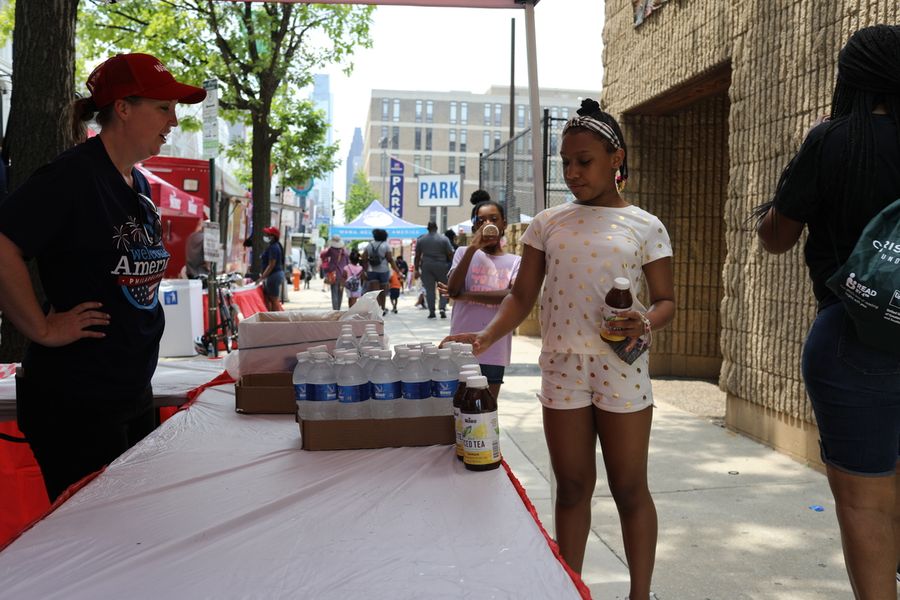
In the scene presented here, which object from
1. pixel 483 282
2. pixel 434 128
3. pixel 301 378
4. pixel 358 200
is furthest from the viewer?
pixel 434 128

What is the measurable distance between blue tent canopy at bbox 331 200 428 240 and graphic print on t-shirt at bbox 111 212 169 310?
2455 cm

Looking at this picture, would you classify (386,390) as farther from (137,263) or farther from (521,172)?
(521,172)

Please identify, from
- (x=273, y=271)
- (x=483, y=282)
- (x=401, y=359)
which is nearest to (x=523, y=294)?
(x=401, y=359)

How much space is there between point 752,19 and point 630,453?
166 inches

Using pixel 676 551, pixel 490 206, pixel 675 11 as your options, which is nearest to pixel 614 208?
pixel 676 551

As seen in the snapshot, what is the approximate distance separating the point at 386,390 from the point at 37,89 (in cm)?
306

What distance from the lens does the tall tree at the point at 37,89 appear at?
3945mm

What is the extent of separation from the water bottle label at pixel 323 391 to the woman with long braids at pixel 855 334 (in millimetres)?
1424

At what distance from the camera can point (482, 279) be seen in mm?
4758

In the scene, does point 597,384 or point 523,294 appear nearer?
point 597,384

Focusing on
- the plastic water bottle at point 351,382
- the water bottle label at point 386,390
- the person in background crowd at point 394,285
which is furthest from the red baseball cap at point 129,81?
the person in background crowd at point 394,285

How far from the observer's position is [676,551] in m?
3.64

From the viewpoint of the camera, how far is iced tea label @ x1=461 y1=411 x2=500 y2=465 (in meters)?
1.93

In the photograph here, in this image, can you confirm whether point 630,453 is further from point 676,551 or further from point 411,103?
point 411,103
